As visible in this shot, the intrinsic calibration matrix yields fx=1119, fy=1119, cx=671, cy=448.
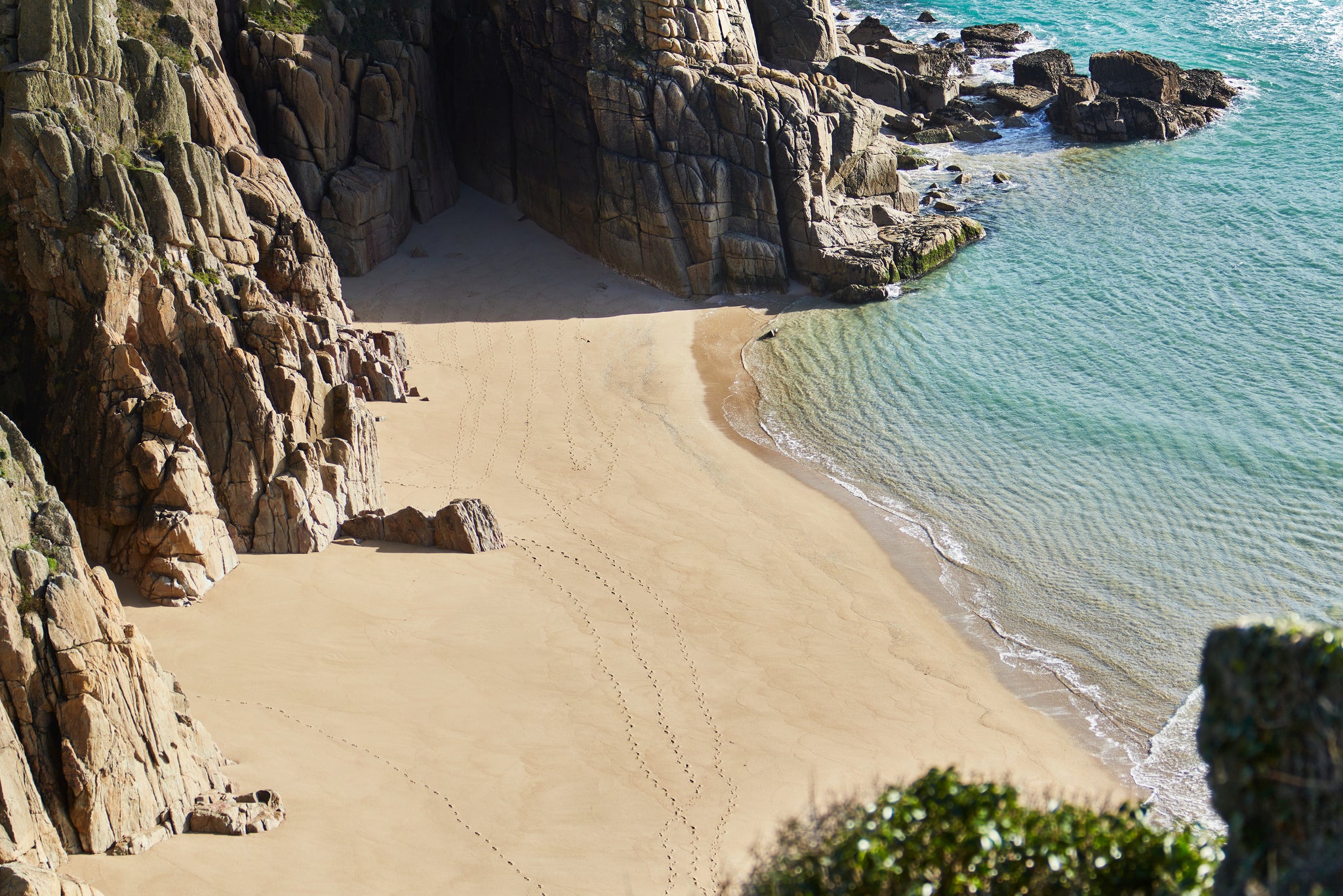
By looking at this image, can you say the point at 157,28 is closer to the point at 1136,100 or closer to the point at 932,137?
the point at 932,137

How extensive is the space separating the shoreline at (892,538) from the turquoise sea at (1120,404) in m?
0.22

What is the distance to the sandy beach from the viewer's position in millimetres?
13812

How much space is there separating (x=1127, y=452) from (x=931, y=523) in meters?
5.90

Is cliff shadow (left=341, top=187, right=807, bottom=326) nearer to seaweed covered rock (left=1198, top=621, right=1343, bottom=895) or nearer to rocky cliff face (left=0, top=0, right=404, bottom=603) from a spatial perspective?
rocky cliff face (left=0, top=0, right=404, bottom=603)

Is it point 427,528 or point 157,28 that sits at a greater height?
point 157,28

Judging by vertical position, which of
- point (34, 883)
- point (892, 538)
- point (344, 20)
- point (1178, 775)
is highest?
point (344, 20)

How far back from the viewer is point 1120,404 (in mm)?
29297

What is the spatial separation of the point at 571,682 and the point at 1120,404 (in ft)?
60.5

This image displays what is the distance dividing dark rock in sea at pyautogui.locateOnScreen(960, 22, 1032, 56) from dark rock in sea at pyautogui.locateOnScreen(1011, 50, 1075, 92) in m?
4.43

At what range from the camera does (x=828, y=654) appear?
19516 mm

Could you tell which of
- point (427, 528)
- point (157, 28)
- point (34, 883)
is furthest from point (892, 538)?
point (157, 28)

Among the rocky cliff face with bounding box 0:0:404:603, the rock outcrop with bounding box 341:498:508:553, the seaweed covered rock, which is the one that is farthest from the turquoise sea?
the rocky cliff face with bounding box 0:0:404:603

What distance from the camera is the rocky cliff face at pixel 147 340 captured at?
18.4 meters

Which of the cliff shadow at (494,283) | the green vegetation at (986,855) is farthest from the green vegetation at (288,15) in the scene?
the green vegetation at (986,855)
